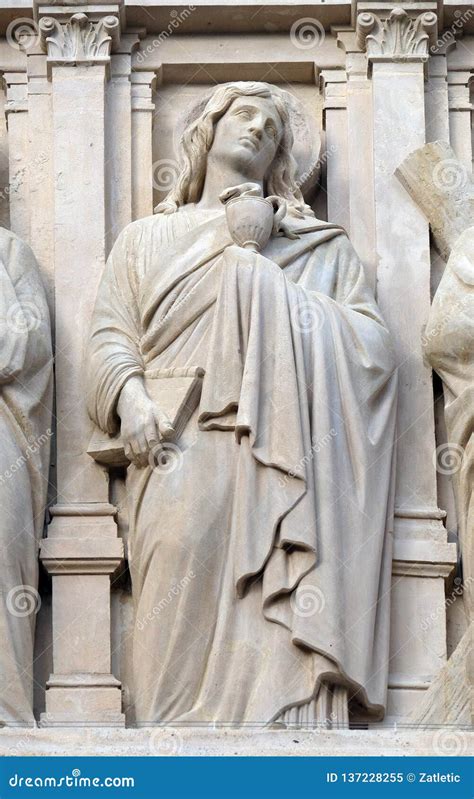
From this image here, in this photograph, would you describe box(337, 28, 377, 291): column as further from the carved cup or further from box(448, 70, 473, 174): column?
the carved cup

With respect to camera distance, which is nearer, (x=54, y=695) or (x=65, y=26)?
(x=54, y=695)

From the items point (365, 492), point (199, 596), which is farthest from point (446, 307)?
point (199, 596)

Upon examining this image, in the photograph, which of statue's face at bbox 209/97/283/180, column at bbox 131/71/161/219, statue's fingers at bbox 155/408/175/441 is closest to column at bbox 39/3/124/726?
column at bbox 131/71/161/219

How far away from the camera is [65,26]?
15883 mm

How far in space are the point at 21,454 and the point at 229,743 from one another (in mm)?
2381

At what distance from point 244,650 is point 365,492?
40.7 inches

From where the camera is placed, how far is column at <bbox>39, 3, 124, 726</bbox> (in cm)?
1438

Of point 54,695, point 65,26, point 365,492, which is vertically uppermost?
point 65,26

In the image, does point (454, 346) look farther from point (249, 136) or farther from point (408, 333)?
point (249, 136)

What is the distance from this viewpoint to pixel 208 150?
51.0ft

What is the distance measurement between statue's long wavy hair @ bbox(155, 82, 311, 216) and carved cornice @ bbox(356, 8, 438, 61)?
0.66 m

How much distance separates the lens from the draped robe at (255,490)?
14070mm

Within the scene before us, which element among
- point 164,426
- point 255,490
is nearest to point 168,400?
point 164,426

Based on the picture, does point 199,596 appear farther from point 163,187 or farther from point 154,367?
point 163,187
